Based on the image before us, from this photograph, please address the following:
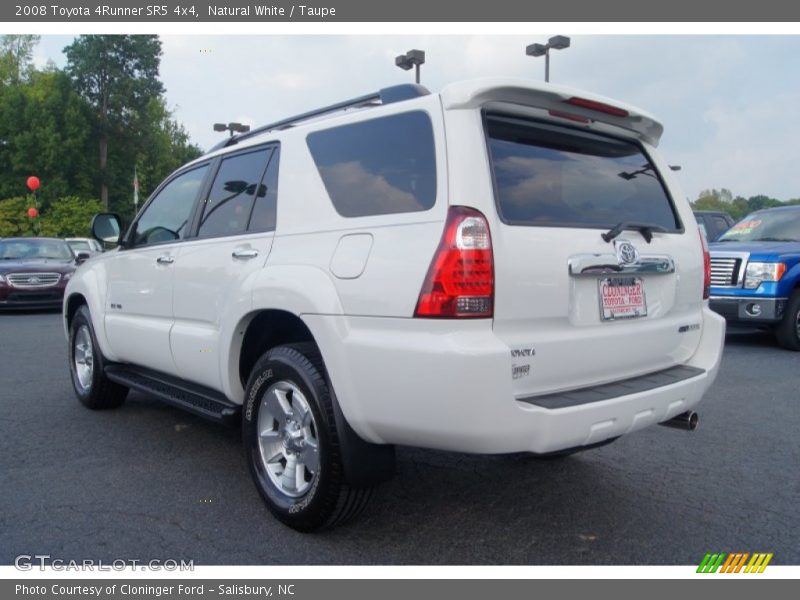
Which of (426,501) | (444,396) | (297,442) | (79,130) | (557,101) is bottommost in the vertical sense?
(426,501)

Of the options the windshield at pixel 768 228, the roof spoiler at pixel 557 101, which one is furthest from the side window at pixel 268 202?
the windshield at pixel 768 228

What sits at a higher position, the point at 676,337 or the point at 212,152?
the point at 212,152

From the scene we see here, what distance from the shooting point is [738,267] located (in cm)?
887

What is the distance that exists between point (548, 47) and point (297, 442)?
16.1m

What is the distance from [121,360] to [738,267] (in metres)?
7.36

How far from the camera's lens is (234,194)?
13.5 feet

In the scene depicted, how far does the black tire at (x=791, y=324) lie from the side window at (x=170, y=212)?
7.39 meters

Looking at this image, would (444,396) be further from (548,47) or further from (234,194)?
(548,47)

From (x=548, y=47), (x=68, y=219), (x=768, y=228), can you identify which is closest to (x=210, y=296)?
(x=768, y=228)

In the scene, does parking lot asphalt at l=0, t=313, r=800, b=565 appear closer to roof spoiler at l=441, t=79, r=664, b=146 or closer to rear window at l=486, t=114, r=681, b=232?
rear window at l=486, t=114, r=681, b=232

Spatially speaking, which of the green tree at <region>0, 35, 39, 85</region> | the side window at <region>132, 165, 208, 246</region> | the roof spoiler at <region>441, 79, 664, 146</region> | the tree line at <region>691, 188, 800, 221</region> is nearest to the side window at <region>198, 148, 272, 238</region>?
the side window at <region>132, 165, 208, 246</region>

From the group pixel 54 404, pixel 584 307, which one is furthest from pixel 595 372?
pixel 54 404

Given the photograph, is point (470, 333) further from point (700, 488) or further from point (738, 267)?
point (738, 267)

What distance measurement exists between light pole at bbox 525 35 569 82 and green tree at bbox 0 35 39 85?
2104 inches
